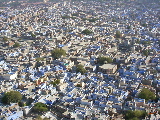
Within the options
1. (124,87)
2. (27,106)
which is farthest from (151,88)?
(27,106)

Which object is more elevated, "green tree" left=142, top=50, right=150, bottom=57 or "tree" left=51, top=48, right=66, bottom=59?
"tree" left=51, top=48, right=66, bottom=59

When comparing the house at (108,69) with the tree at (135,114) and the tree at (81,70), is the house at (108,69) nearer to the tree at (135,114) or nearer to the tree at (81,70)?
the tree at (81,70)

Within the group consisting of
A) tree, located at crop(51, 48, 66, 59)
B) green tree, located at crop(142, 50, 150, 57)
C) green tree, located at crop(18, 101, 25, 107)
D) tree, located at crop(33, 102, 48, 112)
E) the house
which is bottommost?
green tree, located at crop(18, 101, 25, 107)

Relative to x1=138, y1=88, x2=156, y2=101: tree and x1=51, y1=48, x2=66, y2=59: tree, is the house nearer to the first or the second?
x1=51, y1=48, x2=66, y2=59: tree

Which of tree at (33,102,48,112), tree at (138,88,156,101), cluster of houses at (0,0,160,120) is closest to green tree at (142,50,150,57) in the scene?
cluster of houses at (0,0,160,120)

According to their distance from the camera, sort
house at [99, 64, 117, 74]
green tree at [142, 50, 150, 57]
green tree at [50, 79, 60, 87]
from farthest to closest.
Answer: green tree at [142, 50, 150, 57]
house at [99, 64, 117, 74]
green tree at [50, 79, 60, 87]

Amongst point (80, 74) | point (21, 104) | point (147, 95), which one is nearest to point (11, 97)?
point (21, 104)

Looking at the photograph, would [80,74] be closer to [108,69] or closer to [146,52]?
[108,69]
